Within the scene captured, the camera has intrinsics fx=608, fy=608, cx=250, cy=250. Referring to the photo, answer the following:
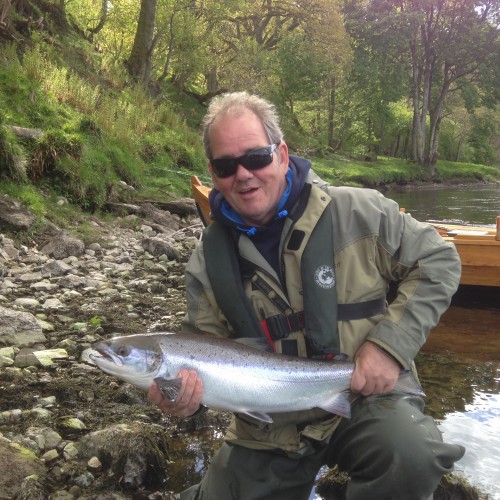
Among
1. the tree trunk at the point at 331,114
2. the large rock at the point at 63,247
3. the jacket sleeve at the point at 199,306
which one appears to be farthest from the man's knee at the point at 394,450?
the tree trunk at the point at 331,114

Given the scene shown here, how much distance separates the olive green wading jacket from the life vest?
4 centimetres

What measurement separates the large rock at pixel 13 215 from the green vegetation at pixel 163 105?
233 mm

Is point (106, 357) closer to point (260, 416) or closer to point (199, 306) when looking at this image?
point (199, 306)

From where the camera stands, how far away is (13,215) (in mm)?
9000

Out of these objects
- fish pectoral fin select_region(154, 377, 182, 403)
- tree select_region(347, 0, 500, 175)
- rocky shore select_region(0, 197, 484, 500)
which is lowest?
rocky shore select_region(0, 197, 484, 500)

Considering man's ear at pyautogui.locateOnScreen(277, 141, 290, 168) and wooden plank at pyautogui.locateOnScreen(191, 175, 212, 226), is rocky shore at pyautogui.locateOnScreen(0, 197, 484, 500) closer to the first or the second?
wooden plank at pyautogui.locateOnScreen(191, 175, 212, 226)

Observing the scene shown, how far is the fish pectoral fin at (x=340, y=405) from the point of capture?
113 inches

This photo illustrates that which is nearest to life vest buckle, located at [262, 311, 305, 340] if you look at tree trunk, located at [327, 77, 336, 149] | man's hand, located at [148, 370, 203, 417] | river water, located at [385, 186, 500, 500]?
man's hand, located at [148, 370, 203, 417]

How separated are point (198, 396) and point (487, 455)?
98.7 inches

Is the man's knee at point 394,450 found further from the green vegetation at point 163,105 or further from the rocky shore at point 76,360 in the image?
the green vegetation at point 163,105

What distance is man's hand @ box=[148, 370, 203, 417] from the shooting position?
113 inches

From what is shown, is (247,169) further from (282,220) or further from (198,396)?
(198,396)

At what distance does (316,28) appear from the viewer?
36562 millimetres

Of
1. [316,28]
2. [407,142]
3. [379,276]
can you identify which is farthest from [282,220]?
[407,142]
